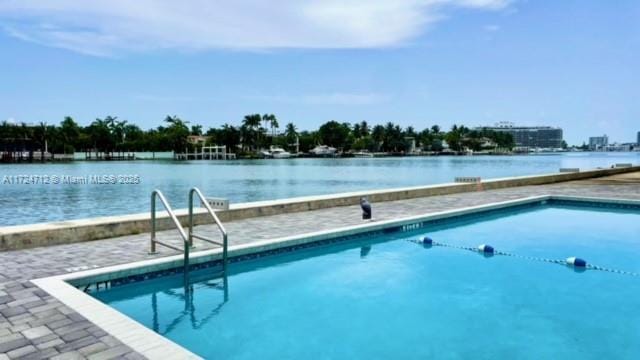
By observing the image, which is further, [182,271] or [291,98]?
[291,98]

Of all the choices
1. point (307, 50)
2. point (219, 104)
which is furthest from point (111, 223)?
point (219, 104)

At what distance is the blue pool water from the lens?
446 cm

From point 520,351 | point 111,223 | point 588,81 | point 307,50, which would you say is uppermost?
point 307,50

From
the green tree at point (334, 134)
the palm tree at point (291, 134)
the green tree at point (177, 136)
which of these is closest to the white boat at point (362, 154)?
the green tree at point (334, 134)

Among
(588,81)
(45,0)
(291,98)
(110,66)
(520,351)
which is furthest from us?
(291,98)

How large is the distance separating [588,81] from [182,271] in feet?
111

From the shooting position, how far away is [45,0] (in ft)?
65.7

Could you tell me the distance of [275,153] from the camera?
105 meters

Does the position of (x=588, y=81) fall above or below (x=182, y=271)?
above

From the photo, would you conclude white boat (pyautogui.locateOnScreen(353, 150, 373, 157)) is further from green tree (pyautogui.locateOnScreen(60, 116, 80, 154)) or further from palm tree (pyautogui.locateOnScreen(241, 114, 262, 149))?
green tree (pyautogui.locateOnScreen(60, 116, 80, 154))

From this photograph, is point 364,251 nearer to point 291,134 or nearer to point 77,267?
point 77,267

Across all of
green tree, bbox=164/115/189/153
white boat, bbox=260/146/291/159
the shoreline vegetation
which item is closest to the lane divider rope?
the shoreline vegetation

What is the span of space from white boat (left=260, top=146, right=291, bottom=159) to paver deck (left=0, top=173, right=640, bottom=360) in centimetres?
9232

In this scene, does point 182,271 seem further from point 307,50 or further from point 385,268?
point 307,50
